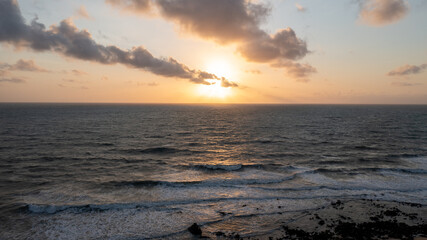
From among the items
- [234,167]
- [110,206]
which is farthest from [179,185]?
[234,167]

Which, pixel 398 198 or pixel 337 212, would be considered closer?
pixel 337 212

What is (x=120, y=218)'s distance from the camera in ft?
59.4

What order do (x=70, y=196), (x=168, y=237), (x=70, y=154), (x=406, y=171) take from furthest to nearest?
(x=70, y=154), (x=406, y=171), (x=70, y=196), (x=168, y=237)

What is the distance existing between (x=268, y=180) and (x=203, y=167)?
9.20 meters

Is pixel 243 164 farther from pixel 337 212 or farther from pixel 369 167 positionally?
pixel 369 167

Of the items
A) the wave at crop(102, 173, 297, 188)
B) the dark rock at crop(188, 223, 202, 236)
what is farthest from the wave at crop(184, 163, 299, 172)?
the dark rock at crop(188, 223, 202, 236)

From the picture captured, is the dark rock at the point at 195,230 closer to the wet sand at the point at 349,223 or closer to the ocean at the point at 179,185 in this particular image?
the wet sand at the point at 349,223

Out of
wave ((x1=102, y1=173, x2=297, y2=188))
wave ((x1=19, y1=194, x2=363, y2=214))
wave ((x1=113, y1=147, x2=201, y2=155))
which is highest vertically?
wave ((x1=113, y1=147, x2=201, y2=155))

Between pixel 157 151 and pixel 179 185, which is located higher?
pixel 157 151

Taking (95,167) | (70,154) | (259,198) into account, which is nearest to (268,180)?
(259,198)

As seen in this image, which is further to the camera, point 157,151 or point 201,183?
point 157,151

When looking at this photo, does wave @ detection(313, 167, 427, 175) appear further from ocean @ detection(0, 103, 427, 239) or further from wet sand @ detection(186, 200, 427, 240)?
wet sand @ detection(186, 200, 427, 240)

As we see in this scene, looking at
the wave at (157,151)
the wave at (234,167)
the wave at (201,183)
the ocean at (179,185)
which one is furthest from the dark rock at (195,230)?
the wave at (157,151)

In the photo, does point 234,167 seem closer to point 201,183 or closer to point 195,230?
point 201,183
